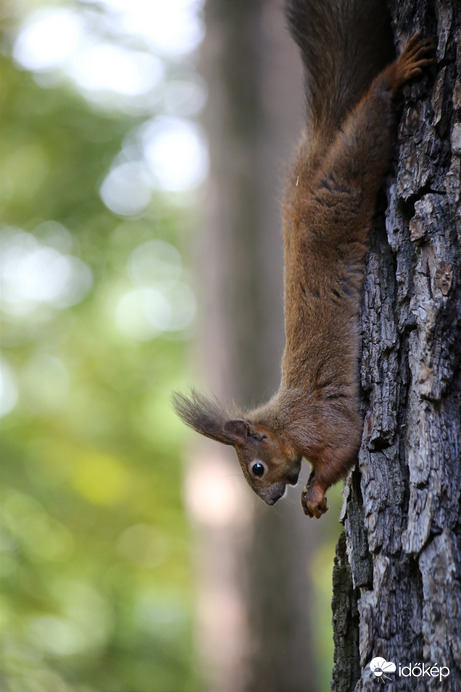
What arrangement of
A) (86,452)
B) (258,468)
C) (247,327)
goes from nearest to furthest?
(258,468) < (247,327) < (86,452)

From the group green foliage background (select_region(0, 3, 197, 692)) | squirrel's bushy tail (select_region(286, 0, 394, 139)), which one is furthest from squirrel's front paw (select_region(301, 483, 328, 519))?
green foliage background (select_region(0, 3, 197, 692))

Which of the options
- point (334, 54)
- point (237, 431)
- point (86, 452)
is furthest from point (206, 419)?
point (86, 452)

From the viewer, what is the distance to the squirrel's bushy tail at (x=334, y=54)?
2.55 meters

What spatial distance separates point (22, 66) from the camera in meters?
7.53

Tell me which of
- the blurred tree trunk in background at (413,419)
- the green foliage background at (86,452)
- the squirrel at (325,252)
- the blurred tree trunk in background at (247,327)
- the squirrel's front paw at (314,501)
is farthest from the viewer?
the green foliage background at (86,452)

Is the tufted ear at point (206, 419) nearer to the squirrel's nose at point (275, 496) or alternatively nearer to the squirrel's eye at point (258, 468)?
the squirrel's eye at point (258, 468)

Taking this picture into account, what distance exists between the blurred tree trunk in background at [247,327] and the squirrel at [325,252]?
1.61 m

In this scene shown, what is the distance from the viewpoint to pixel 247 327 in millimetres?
4766

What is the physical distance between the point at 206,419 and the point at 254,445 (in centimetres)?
25

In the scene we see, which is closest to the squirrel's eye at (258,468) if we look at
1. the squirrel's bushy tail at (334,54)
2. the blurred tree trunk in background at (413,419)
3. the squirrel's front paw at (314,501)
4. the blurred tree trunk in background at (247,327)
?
the squirrel's front paw at (314,501)

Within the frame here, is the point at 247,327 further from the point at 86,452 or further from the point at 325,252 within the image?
the point at 86,452

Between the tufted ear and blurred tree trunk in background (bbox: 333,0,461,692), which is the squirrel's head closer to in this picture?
the tufted ear

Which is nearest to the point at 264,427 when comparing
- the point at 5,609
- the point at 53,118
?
the point at 5,609

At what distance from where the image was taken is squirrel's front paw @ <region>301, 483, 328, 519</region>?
2.51 meters
